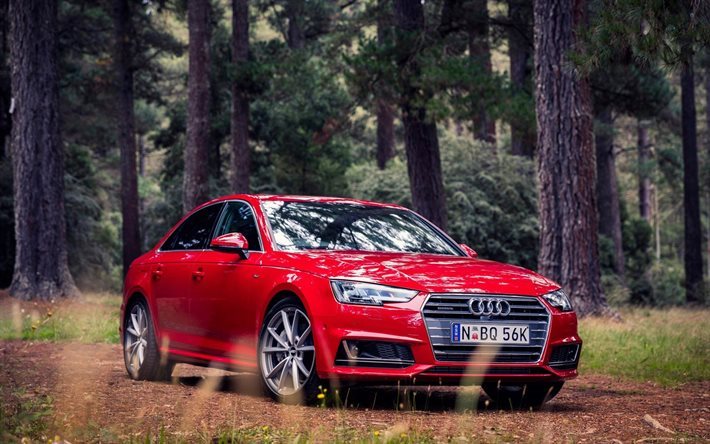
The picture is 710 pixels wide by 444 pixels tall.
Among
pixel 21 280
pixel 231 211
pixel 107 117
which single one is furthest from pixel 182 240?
pixel 107 117

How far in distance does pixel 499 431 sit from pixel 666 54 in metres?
4.33

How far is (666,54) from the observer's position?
9.29 metres

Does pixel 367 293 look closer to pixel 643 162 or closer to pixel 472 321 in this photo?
pixel 472 321

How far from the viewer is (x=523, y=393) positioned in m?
8.16

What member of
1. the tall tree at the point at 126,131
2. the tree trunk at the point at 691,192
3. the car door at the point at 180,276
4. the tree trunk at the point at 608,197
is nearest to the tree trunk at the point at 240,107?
the tall tree at the point at 126,131

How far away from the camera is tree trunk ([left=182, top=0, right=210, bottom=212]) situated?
2406cm

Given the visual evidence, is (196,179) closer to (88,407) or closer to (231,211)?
(231,211)

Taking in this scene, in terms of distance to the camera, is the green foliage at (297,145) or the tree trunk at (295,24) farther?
the tree trunk at (295,24)

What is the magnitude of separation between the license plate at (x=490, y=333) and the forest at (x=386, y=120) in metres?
3.02

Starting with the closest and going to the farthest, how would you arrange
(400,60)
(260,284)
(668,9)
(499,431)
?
(499,431), (260,284), (668,9), (400,60)

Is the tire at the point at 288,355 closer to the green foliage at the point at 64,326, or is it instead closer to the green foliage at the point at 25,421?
the green foliage at the point at 25,421

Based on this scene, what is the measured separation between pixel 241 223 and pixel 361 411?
2.30m

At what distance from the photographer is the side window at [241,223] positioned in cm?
863

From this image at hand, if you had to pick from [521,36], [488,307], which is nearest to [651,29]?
[488,307]
